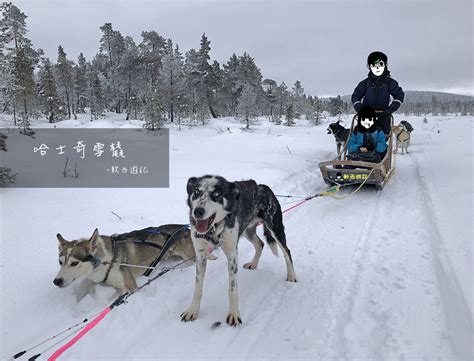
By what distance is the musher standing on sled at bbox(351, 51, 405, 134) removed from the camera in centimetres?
823

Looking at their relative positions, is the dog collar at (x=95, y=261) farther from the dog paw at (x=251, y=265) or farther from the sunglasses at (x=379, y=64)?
the sunglasses at (x=379, y=64)

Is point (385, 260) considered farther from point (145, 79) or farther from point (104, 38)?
point (104, 38)

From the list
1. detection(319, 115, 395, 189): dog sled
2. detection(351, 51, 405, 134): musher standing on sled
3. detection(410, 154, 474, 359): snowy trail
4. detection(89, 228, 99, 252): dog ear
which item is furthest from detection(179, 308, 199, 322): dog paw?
detection(351, 51, 405, 134): musher standing on sled

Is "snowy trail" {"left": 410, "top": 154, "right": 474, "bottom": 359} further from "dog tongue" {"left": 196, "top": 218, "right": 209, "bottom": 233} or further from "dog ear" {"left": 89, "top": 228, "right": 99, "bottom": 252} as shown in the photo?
"dog ear" {"left": 89, "top": 228, "right": 99, "bottom": 252}

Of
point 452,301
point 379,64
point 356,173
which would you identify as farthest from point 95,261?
point 379,64

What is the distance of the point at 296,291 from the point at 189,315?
127cm

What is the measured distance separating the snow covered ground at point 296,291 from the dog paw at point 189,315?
68 millimetres

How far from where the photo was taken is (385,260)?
171 inches

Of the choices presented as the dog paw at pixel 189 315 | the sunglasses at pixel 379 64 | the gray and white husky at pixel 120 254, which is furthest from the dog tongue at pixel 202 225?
the sunglasses at pixel 379 64

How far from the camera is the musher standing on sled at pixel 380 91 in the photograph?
8.23 metres

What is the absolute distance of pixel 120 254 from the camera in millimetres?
3898

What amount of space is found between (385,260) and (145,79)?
138ft

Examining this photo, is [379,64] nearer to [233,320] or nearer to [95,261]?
[233,320]

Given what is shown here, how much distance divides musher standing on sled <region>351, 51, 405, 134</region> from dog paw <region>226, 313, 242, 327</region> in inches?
278
